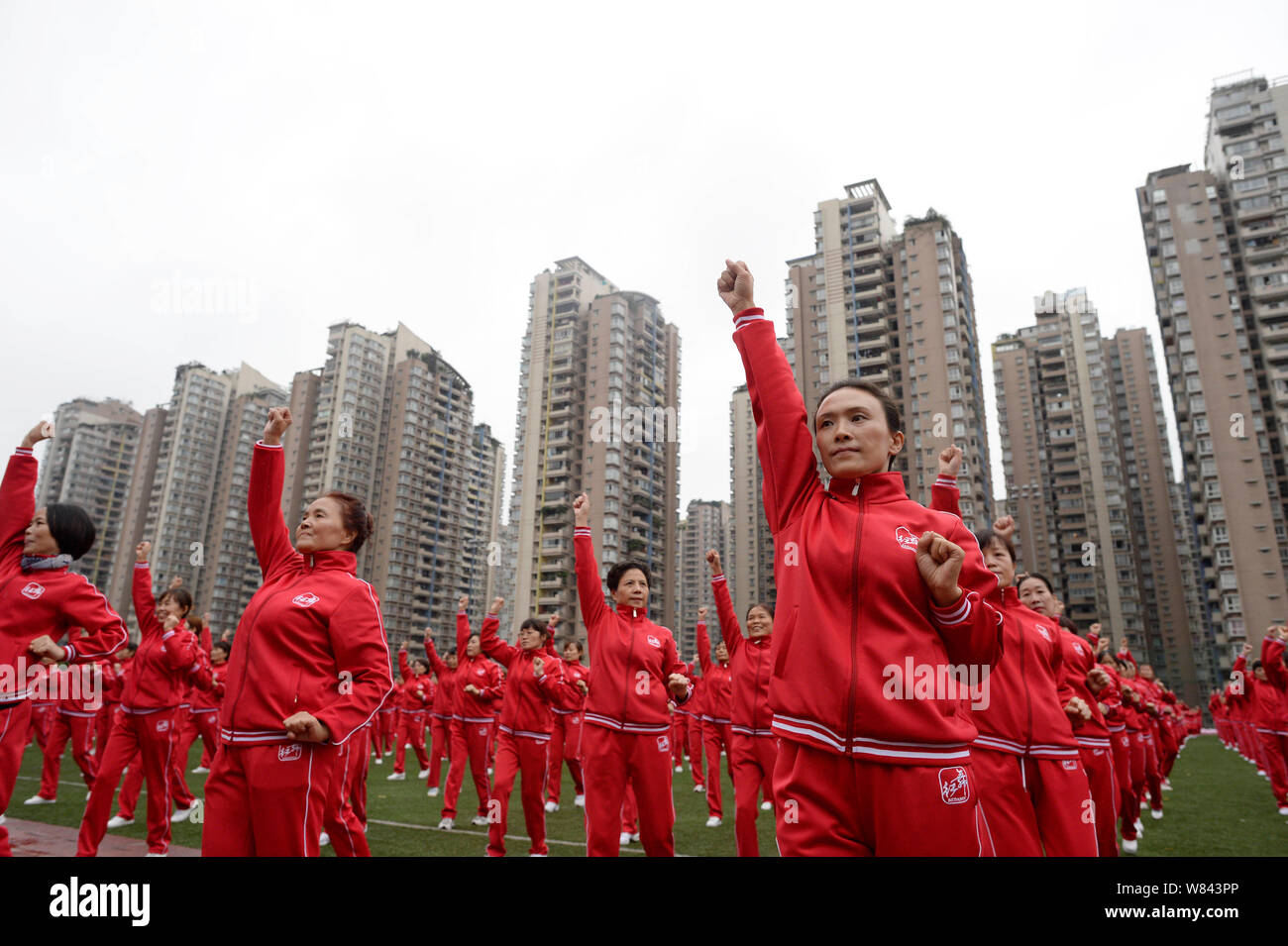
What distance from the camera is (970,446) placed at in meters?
59.8

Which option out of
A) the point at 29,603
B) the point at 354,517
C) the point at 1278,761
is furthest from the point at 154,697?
the point at 1278,761

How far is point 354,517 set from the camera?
15.3ft

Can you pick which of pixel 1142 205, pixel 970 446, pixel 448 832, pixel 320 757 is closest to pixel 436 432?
pixel 970 446

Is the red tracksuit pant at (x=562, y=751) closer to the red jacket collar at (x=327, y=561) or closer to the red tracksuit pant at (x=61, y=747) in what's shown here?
the red tracksuit pant at (x=61, y=747)

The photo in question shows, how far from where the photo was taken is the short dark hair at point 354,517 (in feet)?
15.1

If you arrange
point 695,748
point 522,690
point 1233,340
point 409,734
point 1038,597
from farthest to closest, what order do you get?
point 1233,340, point 409,734, point 695,748, point 522,690, point 1038,597

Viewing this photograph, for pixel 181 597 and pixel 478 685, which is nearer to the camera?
pixel 181 597

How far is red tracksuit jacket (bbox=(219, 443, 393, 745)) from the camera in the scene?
12.8 ft

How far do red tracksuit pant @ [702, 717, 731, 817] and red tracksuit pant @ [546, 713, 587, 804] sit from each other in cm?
228

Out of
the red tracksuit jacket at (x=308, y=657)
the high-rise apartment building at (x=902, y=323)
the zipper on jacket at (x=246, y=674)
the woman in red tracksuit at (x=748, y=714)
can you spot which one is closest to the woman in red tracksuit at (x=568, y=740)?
the woman in red tracksuit at (x=748, y=714)

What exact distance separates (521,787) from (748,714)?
261 centimetres

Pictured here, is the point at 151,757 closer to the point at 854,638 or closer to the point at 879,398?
the point at 854,638
